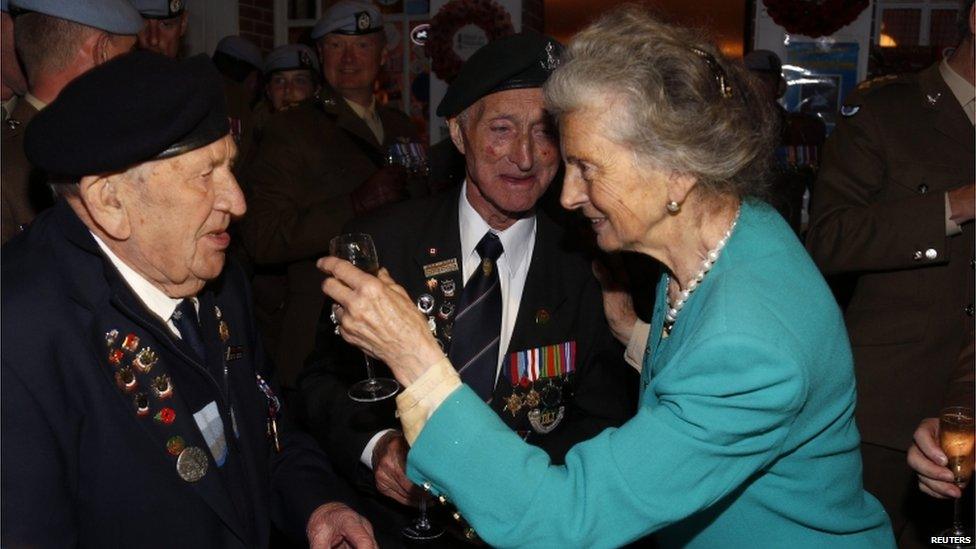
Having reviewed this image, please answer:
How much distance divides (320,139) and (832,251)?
2392mm

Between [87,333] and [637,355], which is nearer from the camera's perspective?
[87,333]

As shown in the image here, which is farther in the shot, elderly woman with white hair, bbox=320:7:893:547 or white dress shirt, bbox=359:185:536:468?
white dress shirt, bbox=359:185:536:468

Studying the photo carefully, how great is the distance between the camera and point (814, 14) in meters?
7.87

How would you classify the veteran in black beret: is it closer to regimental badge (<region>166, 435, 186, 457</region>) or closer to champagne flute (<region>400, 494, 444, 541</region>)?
regimental badge (<region>166, 435, 186, 457</region>)

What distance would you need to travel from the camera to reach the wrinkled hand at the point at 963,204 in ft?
9.16

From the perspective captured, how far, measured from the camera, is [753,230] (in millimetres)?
1812

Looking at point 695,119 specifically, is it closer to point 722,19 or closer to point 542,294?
point 542,294

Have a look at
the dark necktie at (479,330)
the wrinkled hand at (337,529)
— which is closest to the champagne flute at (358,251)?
the wrinkled hand at (337,529)

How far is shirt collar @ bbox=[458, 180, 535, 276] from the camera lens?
2.66 meters

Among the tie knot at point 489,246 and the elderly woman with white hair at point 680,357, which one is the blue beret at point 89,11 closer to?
the tie knot at point 489,246

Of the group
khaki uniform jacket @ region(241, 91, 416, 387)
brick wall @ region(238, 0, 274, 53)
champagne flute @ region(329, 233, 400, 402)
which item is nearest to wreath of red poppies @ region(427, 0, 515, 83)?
brick wall @ region(238, 0, 274, 53)

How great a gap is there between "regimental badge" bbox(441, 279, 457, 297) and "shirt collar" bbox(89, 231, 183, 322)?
0.80 metres

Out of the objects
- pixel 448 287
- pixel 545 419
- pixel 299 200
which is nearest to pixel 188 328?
pixel 448 287

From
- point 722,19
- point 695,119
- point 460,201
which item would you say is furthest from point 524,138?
point 722,19
